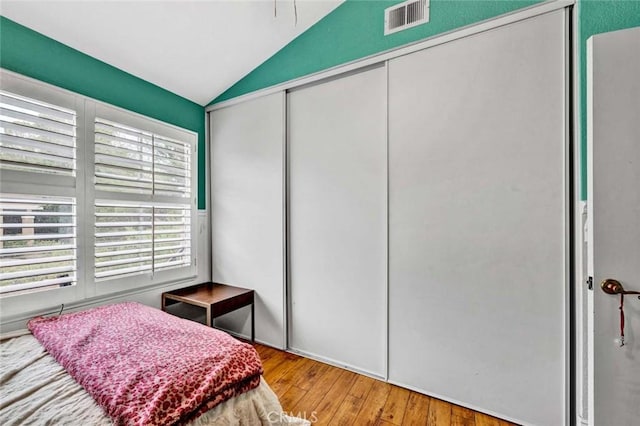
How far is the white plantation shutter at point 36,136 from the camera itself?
165cm

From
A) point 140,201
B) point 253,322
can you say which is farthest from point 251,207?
point 253,322

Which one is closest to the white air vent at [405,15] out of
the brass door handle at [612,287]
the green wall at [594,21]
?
the green wall at [594,21]

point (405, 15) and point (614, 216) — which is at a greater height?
point (405, 15)

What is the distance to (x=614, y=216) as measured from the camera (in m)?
1.14

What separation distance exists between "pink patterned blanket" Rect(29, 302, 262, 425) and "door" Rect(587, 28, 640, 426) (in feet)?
4.90

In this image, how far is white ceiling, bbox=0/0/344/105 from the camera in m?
1.78

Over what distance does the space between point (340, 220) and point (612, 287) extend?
1.51 meters

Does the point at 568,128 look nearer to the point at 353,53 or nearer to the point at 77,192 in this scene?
the point at 353,53

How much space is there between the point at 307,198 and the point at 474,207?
1.24m

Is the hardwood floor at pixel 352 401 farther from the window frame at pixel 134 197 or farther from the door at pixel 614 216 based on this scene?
the window frame at pixel 134 197

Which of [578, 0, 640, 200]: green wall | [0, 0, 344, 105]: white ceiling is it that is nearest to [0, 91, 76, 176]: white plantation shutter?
[0, 0, 344, 105]: white ceiling

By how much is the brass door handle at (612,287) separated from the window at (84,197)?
289 centimetres

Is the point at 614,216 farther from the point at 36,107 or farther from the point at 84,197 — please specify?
the point at 36,107

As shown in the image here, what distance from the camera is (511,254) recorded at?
1.63m
